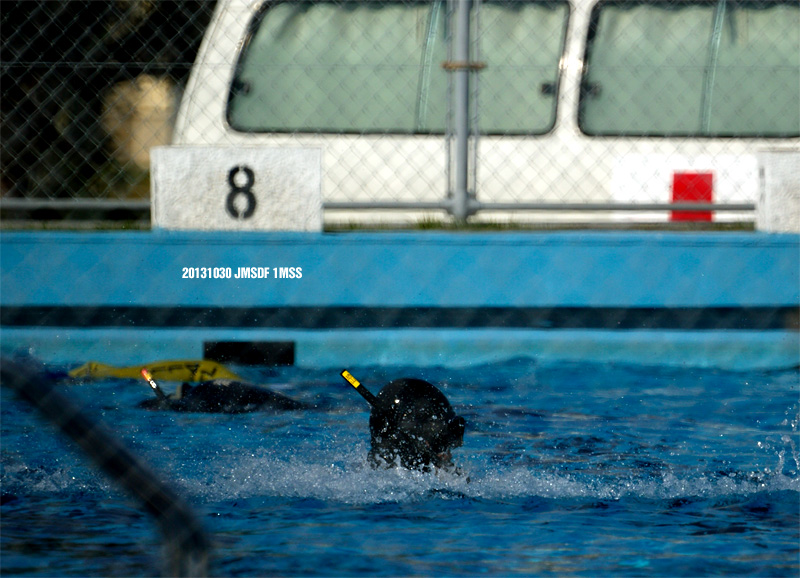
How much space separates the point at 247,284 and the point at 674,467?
248cm

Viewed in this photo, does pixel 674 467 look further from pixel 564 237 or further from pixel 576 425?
pixel 564 237

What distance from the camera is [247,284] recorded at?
542cm

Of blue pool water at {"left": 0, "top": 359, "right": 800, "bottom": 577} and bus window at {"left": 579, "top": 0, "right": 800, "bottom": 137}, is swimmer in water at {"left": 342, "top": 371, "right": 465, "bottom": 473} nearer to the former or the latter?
blue pool water at {"left": 0, "top": 359, "right": 800, "bottom": 577}

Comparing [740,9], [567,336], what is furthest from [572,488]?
[740,9]

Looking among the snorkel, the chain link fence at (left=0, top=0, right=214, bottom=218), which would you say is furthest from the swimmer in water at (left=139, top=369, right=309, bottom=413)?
the chain link fence at (left=0, top=0, right=214, bottom=218)

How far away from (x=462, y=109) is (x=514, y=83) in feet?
2.85

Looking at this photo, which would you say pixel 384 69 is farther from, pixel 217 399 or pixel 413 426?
pixel 413 426

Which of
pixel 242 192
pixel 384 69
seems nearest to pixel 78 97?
pixel 242 192

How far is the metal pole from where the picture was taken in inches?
214

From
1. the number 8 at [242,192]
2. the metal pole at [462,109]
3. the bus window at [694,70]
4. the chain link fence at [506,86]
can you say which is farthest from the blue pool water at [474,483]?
the bus window at [694,70]

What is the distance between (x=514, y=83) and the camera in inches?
244

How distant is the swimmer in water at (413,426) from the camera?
360cm

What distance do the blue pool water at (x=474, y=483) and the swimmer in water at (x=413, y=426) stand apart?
7 centimetres

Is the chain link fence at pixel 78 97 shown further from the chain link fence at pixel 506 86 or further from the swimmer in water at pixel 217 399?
the swimmer in water at pixel 217 399
